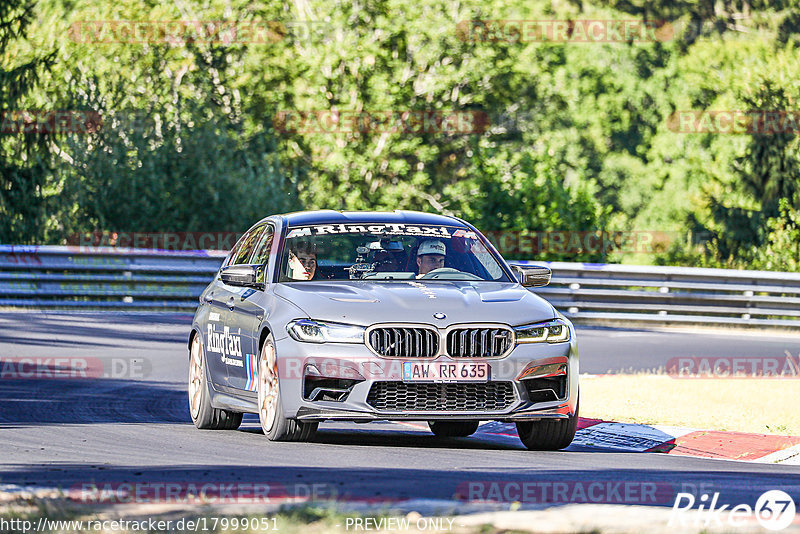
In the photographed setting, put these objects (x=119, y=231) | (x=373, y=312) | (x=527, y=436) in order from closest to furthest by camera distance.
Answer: (x=373, y=312) < (x=527, y=436) < (x=119, y=231)

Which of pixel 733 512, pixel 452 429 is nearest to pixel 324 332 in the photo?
pixel 452 429

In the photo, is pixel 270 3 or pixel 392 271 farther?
pixel 270 3

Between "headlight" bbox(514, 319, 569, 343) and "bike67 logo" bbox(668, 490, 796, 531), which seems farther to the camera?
"headlight" bbox(514, 319, 569, 343)

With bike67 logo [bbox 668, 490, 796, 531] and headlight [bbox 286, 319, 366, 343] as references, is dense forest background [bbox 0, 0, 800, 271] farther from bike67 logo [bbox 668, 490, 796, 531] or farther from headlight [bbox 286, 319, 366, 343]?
bike67 logo [bbox 668, 490, 796, 531]

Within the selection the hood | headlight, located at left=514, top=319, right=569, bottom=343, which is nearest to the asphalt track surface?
headlight, located at left=514, top=319, right=569, bottom=343

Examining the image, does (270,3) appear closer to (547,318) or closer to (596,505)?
(547,318)

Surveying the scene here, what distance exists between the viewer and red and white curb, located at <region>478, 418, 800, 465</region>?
35.5ft

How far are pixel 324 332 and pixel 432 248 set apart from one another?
1.70 metres

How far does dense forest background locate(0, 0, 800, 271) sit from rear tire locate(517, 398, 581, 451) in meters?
22.0

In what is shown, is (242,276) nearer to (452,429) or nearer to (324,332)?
(324,332)

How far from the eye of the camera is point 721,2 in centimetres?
7144

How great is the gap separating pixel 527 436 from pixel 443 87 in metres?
37.3

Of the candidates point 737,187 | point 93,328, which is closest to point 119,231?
point 93,328

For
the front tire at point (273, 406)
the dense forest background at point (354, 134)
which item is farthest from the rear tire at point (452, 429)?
the dense forest background at point (354, 134)
